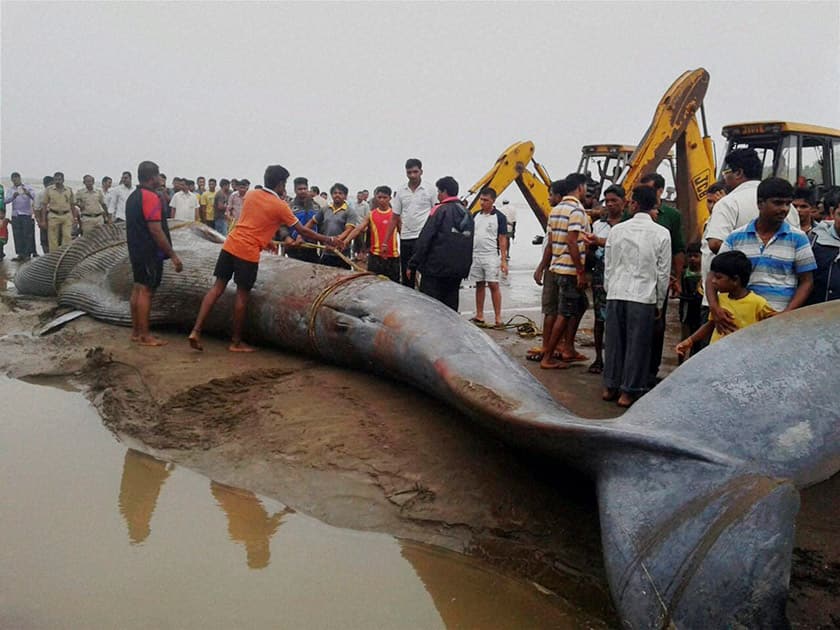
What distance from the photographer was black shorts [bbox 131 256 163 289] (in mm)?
6168

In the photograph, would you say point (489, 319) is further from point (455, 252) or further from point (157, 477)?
point (157, 477)

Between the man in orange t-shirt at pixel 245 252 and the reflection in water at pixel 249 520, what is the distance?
2373mm

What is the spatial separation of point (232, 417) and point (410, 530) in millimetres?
1736

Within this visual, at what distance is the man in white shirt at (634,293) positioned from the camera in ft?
15.1

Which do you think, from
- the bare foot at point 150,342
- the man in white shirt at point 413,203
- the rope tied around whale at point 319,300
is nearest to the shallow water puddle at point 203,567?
the rope tied around whale at point 319,300

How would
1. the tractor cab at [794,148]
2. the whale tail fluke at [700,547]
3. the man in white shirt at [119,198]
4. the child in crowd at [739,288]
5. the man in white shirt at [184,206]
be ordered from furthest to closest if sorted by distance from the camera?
1. the man in white shirt at [184,206]
2. the man in white shirt at [119,198]
3. the tractor cab at [794,148]
4. the child in crowd at [739,288]
5. the whale tail fluke at [700,547]

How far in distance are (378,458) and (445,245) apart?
2851mm

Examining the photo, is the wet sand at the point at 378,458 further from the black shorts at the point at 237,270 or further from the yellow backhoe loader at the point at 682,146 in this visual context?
the yellow backhoe loader at the point at 682,146

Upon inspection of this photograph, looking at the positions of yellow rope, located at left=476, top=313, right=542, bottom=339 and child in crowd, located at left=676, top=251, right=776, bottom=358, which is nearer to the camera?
child in crowd, located at left=676, top=251, right=776, bottom=358

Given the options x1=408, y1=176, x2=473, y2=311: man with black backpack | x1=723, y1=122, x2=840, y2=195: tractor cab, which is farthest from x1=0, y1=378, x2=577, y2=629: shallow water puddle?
x1=723, y1=122, x2=840, y2=195: tractor cab

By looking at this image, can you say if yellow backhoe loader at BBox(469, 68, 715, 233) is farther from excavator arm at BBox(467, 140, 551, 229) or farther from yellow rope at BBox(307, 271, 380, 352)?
yellow rope at BBox(307, 271, 380, 352)

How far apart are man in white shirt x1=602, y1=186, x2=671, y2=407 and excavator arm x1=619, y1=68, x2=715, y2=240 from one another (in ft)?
13.0

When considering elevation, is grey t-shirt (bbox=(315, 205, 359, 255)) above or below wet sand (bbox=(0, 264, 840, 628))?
above

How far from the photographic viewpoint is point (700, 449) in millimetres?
2395
